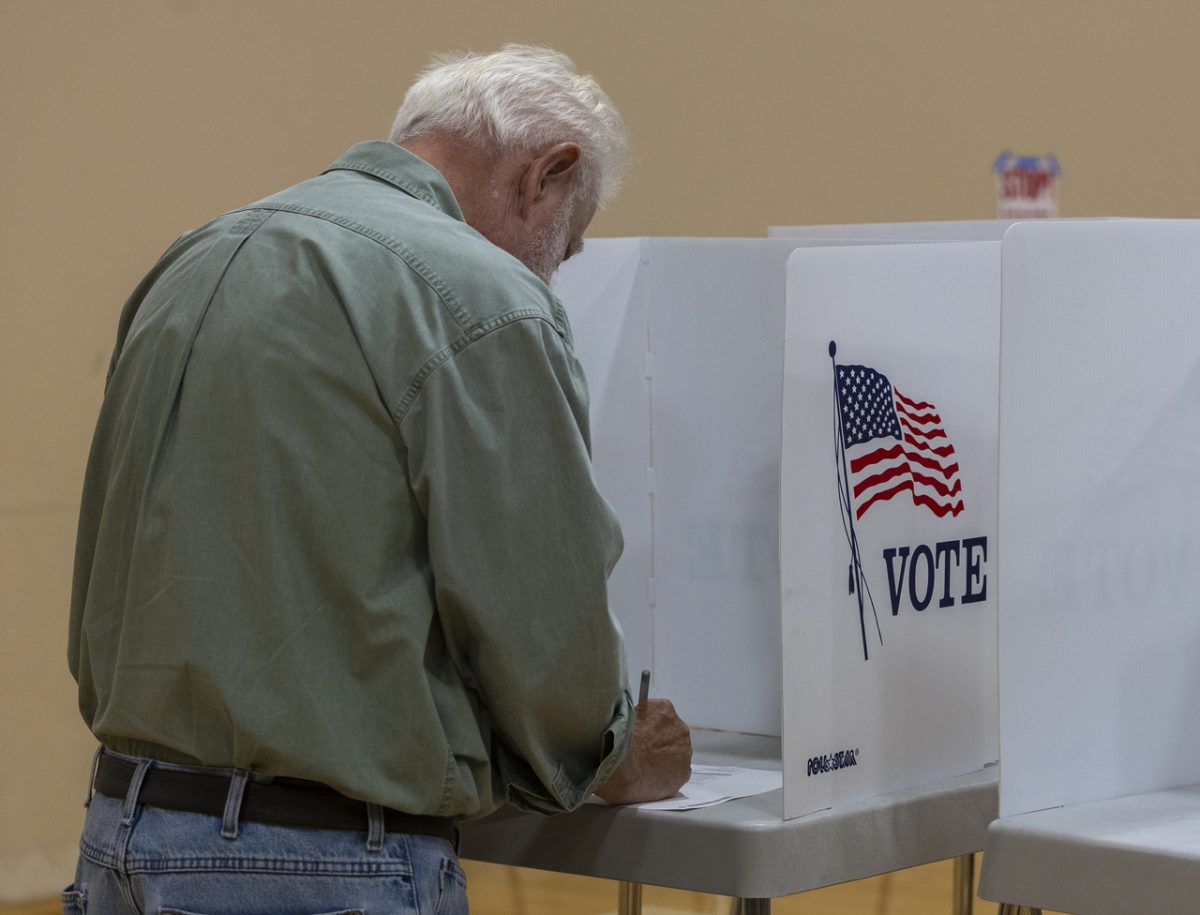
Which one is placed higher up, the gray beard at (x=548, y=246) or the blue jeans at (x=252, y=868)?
the gray beard at (x=548, y=246)

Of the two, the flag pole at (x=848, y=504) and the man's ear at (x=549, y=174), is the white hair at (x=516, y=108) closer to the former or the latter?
the man's ear at (x=549, y=174)

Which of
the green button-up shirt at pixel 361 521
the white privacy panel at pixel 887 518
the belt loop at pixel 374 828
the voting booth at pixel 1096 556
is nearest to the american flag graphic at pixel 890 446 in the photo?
the white privacy panel at pixel 887 518

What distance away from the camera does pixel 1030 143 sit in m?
4.13

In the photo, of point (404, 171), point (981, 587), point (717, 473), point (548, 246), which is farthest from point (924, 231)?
point (404, 171)

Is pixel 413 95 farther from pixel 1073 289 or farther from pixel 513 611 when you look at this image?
pixel 1073 289

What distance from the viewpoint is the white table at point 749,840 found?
1459mm

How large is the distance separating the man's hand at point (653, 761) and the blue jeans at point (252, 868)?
32 cm

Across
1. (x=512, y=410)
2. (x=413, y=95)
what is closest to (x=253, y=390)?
(x=512, y=410)

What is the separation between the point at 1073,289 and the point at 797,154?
2801mm

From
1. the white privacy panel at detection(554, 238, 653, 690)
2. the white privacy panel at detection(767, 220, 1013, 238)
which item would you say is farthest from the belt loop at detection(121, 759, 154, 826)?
the white privacy panel at detection(767, 220, 1013, 238)

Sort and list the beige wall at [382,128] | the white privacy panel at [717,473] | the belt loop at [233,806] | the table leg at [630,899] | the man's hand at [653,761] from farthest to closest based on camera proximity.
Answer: the beige wall at [382,128] < the table leg at [630,899] < the white privacy panel at [717,473] < the man's hand at [653,761] < the belt loop at [233,806]

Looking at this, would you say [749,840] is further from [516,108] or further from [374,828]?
[516,108]

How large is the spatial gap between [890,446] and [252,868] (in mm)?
746

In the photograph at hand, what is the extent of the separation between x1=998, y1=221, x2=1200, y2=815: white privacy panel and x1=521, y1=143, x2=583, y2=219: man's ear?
0.39 m
